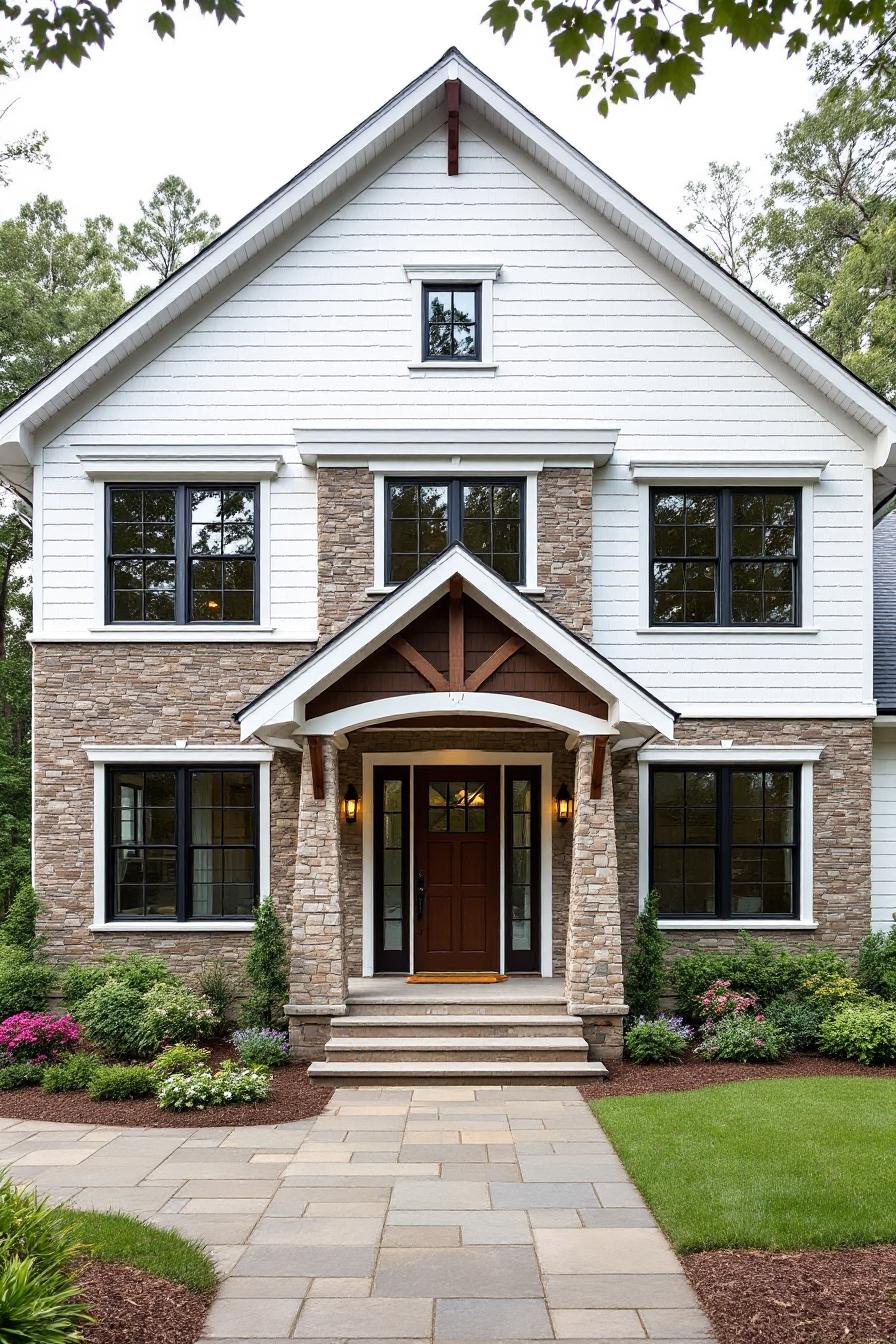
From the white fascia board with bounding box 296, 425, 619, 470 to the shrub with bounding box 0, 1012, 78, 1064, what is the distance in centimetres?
658

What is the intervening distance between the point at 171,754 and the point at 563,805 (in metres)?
4.58

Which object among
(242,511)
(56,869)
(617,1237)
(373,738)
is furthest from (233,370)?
(617,1237)

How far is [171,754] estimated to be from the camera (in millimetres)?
11797

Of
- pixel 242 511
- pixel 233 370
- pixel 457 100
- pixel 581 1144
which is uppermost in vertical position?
pixel 457 100

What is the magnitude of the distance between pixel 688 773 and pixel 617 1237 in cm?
669

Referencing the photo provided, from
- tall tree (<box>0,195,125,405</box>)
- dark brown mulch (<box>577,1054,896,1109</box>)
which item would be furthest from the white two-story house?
tall tree (<box>0,195,125,405</box>)

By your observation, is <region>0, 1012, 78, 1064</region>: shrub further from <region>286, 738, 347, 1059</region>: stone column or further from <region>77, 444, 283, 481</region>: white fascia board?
<region>77, 444, 283, 481</region>: white fascia board

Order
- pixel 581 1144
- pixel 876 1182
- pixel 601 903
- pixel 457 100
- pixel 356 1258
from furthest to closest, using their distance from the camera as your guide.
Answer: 1. pixel 457 100
2. pixel 601 903
3. pixel 581 1144
4. pixel 876 1182
5. pixel 356 1258

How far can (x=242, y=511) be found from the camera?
39.7 ft

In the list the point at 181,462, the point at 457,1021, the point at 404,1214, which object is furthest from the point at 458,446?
the point at 404,1214

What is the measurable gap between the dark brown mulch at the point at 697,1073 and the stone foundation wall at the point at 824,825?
1741mm

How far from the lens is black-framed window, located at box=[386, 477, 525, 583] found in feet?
Answer: 39.3

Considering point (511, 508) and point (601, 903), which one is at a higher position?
point (511, 508)

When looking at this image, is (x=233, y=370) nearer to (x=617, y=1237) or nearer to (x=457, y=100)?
(x=457, y=100)
